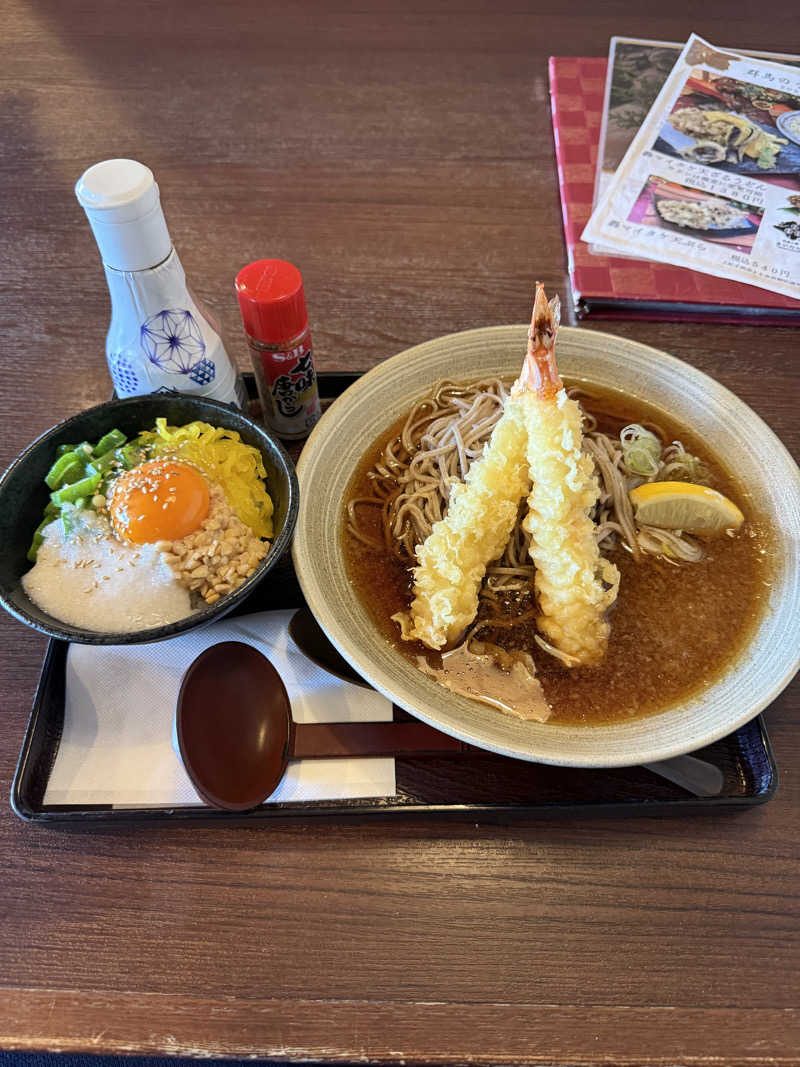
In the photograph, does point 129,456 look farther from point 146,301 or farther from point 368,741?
point 368,741

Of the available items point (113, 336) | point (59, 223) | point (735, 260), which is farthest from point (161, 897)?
point (735, 260)

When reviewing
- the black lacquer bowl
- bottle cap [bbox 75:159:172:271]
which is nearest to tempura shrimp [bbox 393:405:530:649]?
the black lacquer bowl

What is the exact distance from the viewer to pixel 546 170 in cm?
217

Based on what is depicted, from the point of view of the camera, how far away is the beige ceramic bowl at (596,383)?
46.4 inches

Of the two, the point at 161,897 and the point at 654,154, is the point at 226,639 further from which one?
the point at 654,154

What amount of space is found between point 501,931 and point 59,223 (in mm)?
2081

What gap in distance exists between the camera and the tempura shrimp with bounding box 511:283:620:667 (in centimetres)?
135

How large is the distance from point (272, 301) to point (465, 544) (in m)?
0.59

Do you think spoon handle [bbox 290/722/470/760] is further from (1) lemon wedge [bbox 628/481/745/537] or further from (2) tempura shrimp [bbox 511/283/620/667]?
(1) lemon wedge [bbox 628/481/745/537]

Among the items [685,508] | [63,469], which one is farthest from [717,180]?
[63,469]

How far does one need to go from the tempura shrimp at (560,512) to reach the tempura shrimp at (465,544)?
1.7 inches

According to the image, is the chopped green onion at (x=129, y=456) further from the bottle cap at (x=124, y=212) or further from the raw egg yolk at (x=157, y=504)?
the bottle cap at (x=124, y=212)

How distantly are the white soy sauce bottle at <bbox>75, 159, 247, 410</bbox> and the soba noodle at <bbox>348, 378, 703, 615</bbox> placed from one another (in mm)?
392

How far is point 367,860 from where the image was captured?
46.5 inches
